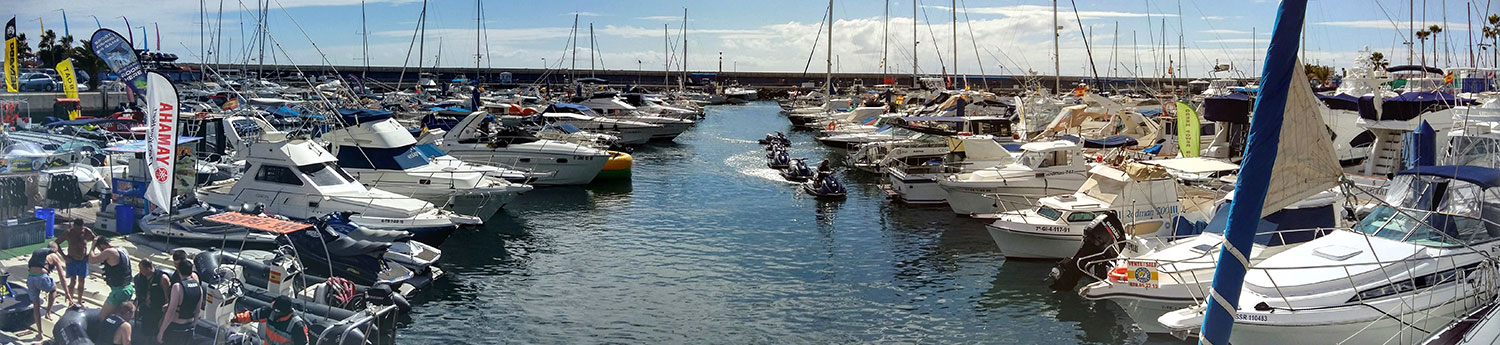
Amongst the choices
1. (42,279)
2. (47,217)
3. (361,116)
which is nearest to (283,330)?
(42,279)

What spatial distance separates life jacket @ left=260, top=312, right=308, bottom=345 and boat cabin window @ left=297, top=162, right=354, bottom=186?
12.3 m

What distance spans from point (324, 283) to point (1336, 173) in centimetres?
1436

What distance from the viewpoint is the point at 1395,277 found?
1515 cm

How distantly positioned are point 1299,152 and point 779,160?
41009mm

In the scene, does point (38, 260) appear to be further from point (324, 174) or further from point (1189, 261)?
point (1189, 261)

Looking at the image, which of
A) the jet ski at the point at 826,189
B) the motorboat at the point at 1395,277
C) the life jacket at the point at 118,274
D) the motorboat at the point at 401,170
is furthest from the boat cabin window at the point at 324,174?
the motorboat at the point at 1395,277

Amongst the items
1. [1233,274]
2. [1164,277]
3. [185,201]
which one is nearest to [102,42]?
→ [185,201]

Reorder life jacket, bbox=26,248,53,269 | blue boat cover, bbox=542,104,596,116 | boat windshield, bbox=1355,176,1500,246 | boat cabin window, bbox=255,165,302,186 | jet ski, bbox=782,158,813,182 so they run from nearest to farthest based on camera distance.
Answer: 1. boat windshield, bbox=1355,176,1500,246
2. life jacket, bbox=26,248,53,269
3. boat cabin window, bbox=255,165,302,186
4. jet ski, bbox=782,158,813,182
5. blue boat cover, bbox=542,104,596,116

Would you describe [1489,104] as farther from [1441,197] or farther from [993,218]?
[993,218]

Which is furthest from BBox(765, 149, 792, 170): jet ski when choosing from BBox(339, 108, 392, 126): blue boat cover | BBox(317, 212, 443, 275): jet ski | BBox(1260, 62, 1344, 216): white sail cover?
BBox(1260, 62, 1344, 216): white sail cover

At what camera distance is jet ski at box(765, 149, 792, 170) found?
50.8 m

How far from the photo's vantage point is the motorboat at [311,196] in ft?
85.1

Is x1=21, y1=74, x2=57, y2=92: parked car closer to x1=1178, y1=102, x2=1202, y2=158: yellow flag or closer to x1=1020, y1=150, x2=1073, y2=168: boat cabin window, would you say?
x1=1020, y1=150, x2=1073, y2=168: boat cabin window

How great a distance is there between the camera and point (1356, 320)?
49.4ft
